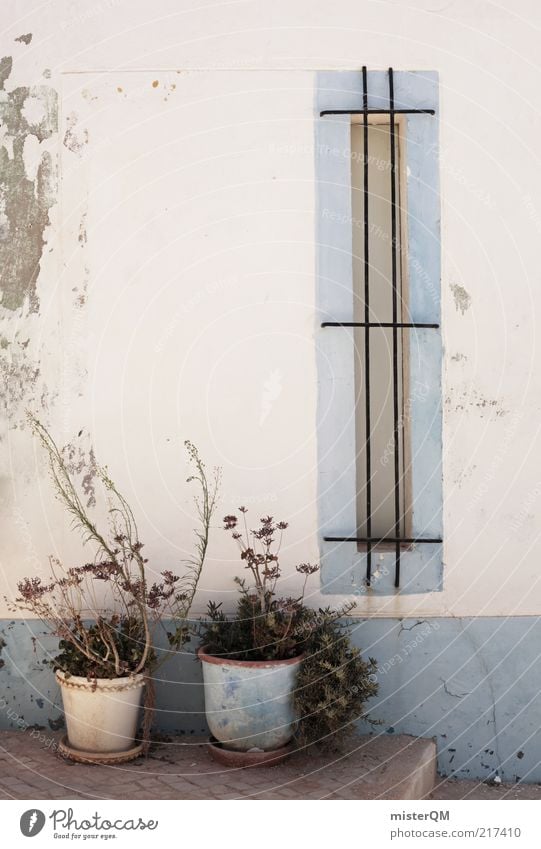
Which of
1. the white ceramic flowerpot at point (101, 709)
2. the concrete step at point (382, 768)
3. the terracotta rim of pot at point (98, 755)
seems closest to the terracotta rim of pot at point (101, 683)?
the white ceramic flowerpot at point (101, 709)

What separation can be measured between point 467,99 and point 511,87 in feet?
0.77

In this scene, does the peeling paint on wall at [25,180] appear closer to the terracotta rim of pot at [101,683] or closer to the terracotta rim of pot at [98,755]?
the terracotta rim of pot at [101,683]

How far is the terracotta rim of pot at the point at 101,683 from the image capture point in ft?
12.4

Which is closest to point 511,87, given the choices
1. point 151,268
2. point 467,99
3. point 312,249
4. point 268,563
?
point 467,99

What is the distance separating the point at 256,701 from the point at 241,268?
2.10 metres

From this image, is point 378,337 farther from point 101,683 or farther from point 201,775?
point 201,775

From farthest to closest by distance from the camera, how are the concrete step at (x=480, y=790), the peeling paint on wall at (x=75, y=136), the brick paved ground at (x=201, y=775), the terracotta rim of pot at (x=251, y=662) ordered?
1. the peeling paint on wall at (x=75, y=136)
2. the concrete step at (x=480, y=790)
3. the terracotta rim of pot at (x=251, y=662)
4. the brick paved ground at (x=201, y=775)

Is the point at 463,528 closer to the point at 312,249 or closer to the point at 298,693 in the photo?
the point at 298,693

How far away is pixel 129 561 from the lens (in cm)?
429

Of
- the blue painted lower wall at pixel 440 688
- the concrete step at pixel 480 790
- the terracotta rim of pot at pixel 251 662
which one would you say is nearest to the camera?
the terracotta rim of pot at pixel 251 662

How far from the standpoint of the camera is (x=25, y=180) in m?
4.39

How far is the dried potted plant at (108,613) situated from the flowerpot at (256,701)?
36 centimetres

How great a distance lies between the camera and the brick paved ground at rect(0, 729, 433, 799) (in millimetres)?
3496

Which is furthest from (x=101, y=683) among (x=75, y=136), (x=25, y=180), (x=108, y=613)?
(x=75, y=136)
